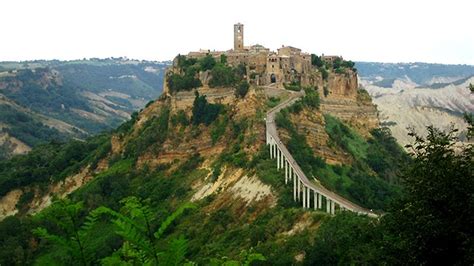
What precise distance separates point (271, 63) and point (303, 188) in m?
30.8

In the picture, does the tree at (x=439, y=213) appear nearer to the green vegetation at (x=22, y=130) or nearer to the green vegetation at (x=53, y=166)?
the green vegetation at (x=53, y=166)

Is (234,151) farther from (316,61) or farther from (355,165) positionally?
(316,61)

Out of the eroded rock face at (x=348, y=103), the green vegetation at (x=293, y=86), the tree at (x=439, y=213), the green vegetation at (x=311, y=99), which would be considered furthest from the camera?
the eroded rock face at (x=348, y=103)

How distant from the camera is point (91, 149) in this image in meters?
99.9

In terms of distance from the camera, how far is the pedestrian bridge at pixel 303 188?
168 feet

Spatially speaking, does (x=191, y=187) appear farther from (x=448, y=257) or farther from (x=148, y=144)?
(x=448, y=257)

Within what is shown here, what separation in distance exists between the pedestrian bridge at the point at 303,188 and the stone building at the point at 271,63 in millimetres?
16380

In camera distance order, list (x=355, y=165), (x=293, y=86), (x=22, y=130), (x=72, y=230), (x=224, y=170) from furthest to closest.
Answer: (x=22, y=130)
(x=293, y=86)
(x=355, y=165)
(x=224, y=170)
(x=72, y=230)

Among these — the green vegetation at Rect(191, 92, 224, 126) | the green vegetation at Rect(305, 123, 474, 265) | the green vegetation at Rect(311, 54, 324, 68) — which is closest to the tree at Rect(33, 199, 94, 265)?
the green vegetation at Rect(305, 123, 474, 265)

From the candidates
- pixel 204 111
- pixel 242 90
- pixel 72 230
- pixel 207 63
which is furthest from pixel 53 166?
pixel 72 230

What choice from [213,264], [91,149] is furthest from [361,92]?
[213,264]

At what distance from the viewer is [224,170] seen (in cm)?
6569

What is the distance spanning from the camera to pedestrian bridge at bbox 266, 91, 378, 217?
51094 mm

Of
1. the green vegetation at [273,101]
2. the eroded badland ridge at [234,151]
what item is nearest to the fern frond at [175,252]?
the eroded badland ridge at [234,151]
